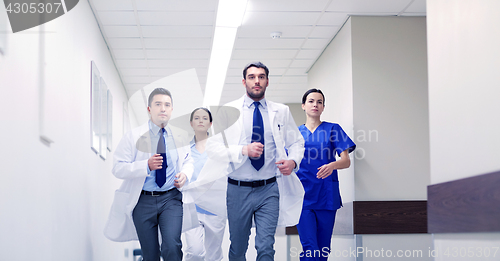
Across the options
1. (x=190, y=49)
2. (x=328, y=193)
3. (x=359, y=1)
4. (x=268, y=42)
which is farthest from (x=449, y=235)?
(x=190, y=49)

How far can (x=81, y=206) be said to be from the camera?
420 cm

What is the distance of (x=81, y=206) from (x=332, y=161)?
2.20 m

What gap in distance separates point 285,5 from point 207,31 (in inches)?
44.1

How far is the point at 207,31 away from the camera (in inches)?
229

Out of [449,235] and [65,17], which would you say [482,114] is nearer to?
[449,235]

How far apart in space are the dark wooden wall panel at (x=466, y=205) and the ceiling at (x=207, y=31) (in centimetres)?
263

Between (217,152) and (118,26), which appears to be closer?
(217,152)

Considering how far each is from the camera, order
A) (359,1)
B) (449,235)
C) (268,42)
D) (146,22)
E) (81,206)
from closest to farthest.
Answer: (449,235) < (81,206) < (359,1) < (146,22) < (268,42)

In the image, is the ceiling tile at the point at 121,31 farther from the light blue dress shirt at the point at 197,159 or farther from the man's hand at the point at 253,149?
the man's hand at the point at 253,149

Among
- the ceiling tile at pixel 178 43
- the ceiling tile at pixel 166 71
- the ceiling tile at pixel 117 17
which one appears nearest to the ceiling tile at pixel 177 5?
the ceiling tile at pixel 117 17

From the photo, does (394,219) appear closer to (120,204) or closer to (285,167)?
(285,167)

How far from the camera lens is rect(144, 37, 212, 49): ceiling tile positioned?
6070mm

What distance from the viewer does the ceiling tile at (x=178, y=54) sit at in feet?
21.3

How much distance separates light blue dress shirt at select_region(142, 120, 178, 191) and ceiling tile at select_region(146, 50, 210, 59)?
284 centimetres
